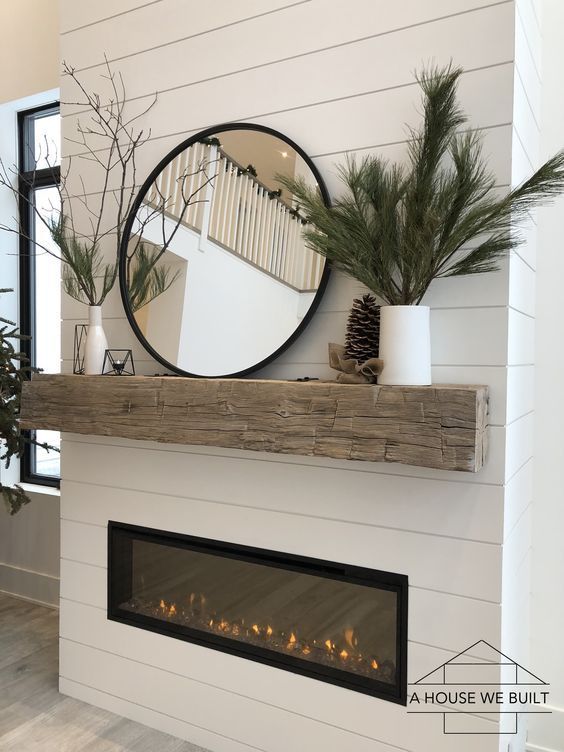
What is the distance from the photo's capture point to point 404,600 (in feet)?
5.51

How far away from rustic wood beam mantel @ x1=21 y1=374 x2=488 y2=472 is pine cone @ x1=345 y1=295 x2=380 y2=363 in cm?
13

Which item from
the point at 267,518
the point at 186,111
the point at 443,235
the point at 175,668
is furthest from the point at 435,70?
the point at 175,668

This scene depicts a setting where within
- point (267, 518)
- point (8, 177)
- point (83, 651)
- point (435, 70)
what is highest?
point (8, 177)

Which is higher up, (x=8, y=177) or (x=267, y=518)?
(x=8, y=177)

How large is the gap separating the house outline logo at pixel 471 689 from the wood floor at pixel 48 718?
0.84 meters

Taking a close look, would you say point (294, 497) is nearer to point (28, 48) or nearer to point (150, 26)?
point (150, 26)

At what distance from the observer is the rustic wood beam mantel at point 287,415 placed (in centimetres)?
144

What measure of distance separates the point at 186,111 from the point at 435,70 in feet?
2.71

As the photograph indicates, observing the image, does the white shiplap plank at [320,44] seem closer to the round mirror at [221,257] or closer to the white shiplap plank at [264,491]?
the round mirror at [221,257]

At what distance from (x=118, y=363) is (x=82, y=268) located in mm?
342

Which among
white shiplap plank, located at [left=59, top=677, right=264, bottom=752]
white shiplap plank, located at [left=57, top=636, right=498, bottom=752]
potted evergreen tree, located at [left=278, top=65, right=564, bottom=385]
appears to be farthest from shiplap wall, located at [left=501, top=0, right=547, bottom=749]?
white shiplap plank, located at [left=59, top=677, right=264, bottom=752]

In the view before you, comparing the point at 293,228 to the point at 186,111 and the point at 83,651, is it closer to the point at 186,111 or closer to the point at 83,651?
the point at 186,111

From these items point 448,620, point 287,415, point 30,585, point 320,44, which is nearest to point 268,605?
point 448,620

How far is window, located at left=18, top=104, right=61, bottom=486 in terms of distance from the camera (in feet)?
11.1
